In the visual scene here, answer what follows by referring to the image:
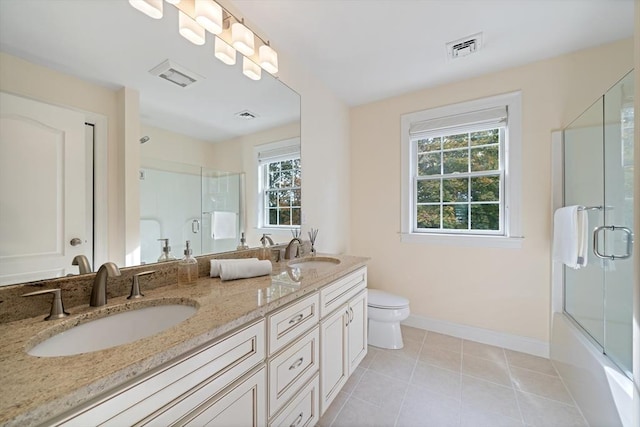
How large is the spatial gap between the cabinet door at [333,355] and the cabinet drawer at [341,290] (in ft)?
0.16

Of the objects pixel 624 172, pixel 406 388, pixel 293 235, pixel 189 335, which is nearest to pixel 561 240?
pixel 624 172

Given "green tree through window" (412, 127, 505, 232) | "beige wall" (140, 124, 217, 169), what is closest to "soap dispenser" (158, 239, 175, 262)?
"beige wall" (140, 124, 217, 169)

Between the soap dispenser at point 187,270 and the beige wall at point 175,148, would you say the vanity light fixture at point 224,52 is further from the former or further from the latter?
the soap dispenser at point 187,270

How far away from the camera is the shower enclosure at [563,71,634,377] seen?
4.54 feet

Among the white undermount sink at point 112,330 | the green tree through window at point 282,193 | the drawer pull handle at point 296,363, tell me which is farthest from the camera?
the green tree through window at point 282,193

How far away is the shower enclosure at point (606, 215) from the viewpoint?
1384mm

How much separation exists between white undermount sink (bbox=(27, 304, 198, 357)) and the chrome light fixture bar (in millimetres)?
1268

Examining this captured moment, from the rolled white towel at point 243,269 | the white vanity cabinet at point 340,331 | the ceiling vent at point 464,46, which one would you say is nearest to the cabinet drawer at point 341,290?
the white vanity cabinet at point 340,331

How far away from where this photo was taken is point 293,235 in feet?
6.61

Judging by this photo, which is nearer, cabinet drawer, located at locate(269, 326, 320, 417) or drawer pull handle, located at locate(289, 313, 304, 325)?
cabinet drawer, located at locate(269, 326, 320, 417)

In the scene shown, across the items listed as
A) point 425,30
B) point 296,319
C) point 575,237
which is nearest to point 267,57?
point 425,30

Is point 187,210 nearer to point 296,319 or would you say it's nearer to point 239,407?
point 296,319

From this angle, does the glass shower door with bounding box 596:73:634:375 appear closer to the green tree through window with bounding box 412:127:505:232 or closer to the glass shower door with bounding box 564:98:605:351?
the glass shower door with bounding box 564:98:605:351

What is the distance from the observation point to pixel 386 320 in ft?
6.99
